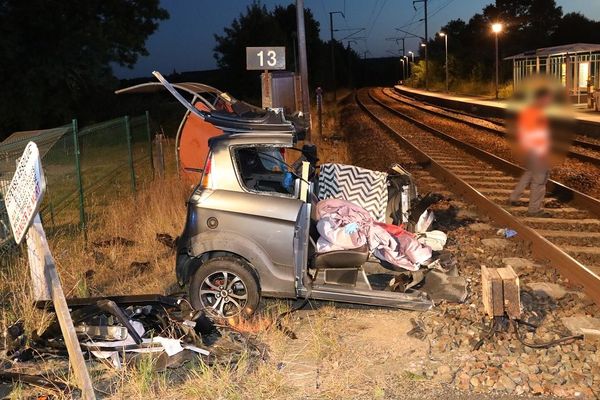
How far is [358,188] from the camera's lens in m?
8.04

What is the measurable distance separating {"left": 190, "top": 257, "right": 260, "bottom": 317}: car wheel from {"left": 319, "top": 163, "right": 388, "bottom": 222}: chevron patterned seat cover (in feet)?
7.47

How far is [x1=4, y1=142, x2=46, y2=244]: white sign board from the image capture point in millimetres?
3941

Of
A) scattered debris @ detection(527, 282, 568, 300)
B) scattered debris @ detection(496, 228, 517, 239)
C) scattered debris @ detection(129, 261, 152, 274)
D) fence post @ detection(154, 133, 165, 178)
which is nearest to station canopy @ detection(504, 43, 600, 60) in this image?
fence post @ detection(154, 133, 165, 178)

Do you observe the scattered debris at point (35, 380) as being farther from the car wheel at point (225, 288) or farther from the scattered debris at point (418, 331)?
the scattered debris at point (418, 331)

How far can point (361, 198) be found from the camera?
315 inches

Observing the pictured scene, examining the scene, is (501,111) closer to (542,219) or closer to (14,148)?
(542,219)

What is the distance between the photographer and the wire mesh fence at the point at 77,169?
27.9 feet

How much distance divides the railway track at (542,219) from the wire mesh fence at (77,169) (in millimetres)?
6392

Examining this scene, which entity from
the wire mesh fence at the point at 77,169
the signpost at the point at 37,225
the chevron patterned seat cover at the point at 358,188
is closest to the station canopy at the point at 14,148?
the wire mesh fence at the point at 77,169

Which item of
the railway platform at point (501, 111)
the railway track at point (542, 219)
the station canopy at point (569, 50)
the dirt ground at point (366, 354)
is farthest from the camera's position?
the station canopy at point (569, 50)

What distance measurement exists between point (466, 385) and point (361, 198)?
11.5ft

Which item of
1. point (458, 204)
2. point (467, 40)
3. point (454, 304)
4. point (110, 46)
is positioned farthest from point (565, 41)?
point (454, 304)

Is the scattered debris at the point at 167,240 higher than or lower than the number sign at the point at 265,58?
lower

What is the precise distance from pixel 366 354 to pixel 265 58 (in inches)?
314
